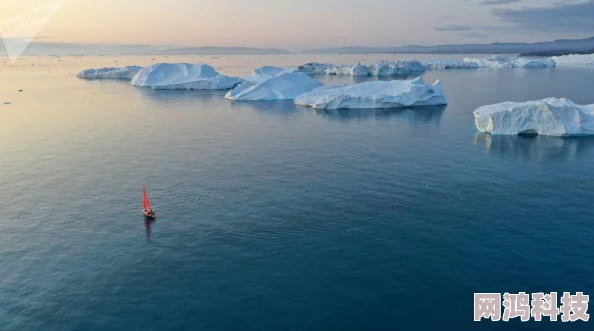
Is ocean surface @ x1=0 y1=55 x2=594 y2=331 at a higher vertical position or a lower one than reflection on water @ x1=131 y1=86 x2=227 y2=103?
lower

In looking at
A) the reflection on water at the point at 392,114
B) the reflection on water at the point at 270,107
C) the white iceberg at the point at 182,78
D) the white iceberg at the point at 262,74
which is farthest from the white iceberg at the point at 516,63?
the reflection on water at the point at 270,107

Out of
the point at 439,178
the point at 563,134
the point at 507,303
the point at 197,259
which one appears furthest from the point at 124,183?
the point at 563,134

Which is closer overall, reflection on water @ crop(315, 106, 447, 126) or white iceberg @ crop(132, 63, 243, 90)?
reflection on water @ crop(315, 106, 447, 126)

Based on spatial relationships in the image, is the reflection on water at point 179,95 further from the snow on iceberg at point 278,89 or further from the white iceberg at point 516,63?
the white iceberg at point 516,63

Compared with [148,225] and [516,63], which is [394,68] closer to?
[516,63]

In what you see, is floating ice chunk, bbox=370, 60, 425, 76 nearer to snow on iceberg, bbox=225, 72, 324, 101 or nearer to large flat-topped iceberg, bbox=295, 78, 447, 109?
snow on iceberg, bbox=225, 72, 324, 101

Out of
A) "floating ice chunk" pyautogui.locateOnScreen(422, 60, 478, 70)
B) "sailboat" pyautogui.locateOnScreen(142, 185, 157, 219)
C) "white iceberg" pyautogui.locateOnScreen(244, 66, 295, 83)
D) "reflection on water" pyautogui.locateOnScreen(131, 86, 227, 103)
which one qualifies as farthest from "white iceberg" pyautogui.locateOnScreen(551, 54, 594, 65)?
"sailboat" pyautogui.locateOnScreen(142, 185, 157, 219)

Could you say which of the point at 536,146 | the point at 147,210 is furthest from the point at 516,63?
the point at 147,210
